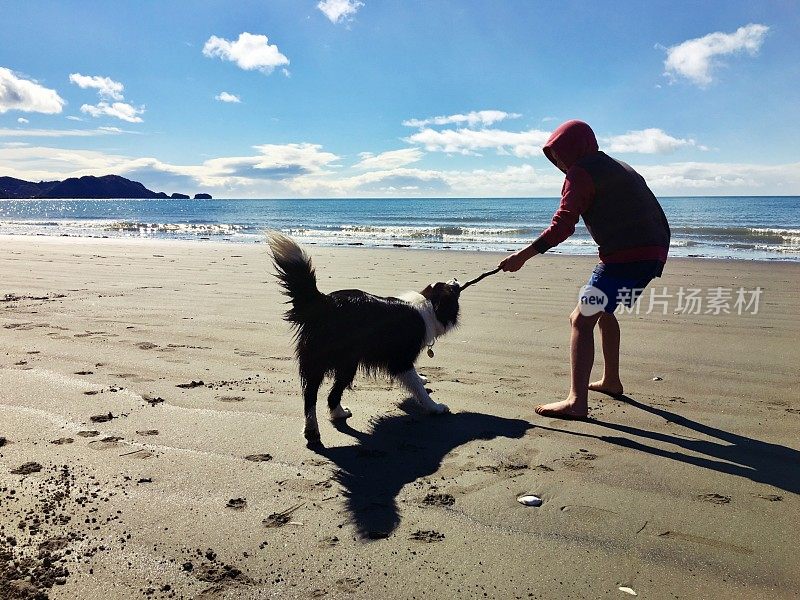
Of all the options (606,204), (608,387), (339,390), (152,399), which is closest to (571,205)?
(606,204)

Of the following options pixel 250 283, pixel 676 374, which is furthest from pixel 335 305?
pixel 250 283

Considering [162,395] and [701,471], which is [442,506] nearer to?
[701,471]

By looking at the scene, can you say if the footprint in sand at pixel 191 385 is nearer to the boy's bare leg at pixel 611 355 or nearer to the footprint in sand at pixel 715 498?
the boy's bare leg at pixel 611 355

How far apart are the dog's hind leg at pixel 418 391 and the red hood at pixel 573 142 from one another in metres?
1.88

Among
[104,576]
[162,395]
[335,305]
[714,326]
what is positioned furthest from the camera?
[714,326]

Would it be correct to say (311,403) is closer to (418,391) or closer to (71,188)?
(418,391)

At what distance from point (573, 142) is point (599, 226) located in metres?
0.61

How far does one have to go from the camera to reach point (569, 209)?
3926 millimetres

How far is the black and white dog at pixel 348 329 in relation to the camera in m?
3.65

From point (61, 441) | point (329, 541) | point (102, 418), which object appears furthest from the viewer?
point (102, 418)

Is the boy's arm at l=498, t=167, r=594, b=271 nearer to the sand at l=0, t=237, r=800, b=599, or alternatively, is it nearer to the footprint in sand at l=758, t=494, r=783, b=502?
the sand at l=0, t=237, r=800, b=599

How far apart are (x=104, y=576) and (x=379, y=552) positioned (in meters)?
1.07

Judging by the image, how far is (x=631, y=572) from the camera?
230cm

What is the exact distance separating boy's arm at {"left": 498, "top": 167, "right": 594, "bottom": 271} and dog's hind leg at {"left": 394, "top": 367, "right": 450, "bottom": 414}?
1.08 meters
